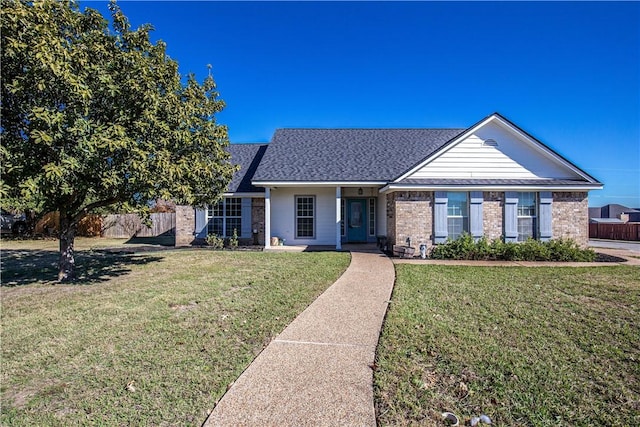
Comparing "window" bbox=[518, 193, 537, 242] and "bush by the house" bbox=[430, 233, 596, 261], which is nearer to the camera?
"bush by the house" bbox=[430, 233, 596, 261]

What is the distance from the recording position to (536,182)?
42.2 feet

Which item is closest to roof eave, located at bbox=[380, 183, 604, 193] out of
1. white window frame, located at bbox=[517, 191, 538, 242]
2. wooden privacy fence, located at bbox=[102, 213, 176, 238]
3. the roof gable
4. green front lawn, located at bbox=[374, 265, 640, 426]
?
white window frame, located at bbox=[517, 191, 538, 242]

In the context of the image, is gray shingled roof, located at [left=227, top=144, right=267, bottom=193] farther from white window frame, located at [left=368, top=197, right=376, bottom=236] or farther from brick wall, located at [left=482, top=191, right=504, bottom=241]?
brick wall, located at [left=482, top=191, right=504, bottom=241]

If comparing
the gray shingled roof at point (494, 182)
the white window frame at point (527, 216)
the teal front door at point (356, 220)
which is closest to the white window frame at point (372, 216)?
the teal front door at point (356, 220)

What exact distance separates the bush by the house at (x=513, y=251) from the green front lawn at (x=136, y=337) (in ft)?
16.4

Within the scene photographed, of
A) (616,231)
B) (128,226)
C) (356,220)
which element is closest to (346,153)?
(356,220)

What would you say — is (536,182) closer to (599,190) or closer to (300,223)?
(599,190)

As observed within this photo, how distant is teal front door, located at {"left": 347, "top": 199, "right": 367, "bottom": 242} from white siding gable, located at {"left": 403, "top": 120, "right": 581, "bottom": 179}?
4161 millimetres

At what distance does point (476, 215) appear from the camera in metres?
12.8

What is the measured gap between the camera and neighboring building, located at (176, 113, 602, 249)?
12836 millimetres

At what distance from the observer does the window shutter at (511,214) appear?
1278 centimetres

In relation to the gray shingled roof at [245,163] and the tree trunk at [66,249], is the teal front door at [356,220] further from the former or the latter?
the tree trunk at [66,249]

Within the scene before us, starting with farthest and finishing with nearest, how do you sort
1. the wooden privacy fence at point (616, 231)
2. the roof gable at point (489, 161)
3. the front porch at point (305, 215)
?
the wooden privacy fence at point (616, 231) → the front porch at point (305, 215) → the roof gable at point (489, 161)

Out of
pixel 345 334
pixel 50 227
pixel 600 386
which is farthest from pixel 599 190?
pixel 50 227
